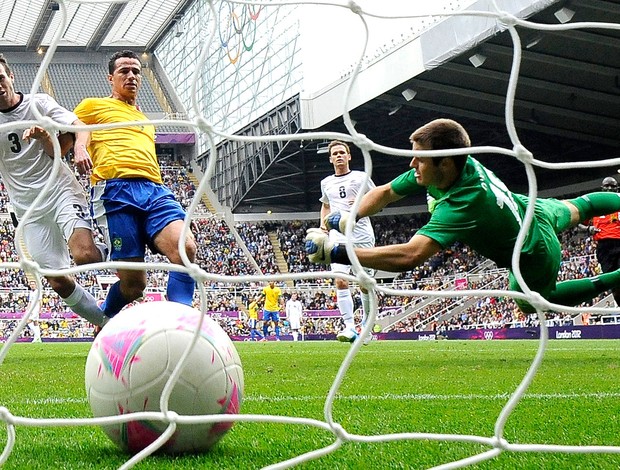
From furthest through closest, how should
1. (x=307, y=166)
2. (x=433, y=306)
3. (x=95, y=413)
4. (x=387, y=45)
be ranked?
(x=307, y=166)
(x=433, y=306)
(x=387, y=45)
(x=95, y=413)

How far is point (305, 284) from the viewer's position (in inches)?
1416

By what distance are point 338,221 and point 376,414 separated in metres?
0.95

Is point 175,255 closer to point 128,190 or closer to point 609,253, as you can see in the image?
point 128,190

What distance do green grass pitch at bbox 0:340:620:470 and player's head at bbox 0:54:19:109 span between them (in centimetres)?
187

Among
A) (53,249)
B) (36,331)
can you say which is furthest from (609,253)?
(36,331)

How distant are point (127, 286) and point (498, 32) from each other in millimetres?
14859

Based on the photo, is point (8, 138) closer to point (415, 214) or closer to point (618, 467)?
point (618, 467)

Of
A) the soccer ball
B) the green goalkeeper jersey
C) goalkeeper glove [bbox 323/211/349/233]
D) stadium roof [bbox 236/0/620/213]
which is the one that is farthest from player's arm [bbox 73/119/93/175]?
stadium roof [bbox 236/0/620/213]

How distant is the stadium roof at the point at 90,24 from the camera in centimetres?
4675

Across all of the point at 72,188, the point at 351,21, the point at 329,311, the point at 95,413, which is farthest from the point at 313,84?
the point at 95,413

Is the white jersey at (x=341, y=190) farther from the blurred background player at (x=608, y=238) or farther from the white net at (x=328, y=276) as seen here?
the white net at (x=328, y=276)

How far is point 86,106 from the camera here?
5980 millimetres

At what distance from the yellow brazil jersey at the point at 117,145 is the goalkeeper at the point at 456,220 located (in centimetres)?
165

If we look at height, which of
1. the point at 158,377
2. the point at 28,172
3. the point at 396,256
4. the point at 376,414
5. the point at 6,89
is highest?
the point at 6,89
